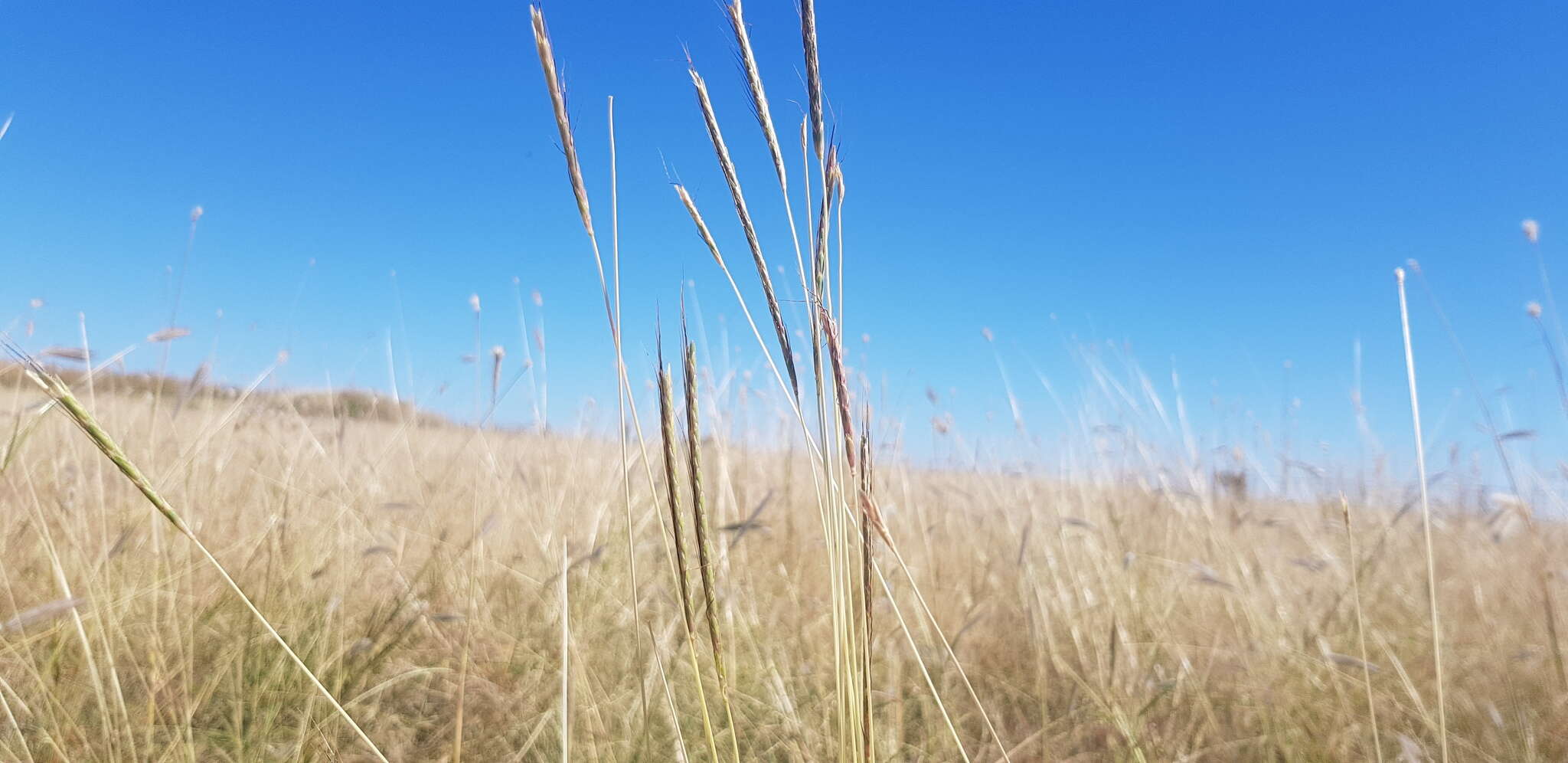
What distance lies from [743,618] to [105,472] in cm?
231

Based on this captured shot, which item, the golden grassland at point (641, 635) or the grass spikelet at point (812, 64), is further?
the golden grassland at point (641, 635)

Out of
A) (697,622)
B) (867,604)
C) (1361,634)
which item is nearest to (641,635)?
(697,622)

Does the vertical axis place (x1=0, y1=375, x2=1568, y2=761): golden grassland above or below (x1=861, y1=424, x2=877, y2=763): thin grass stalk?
below

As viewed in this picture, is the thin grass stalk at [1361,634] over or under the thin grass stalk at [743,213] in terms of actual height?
under

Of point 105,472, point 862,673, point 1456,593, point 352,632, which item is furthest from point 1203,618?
point 105,472

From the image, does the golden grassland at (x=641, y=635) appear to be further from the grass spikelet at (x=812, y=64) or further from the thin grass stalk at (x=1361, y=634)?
the grass spikelet at (x=812, y=64)

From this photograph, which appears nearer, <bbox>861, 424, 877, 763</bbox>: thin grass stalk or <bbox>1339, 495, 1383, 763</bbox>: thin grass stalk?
<bbox>861, 424, 877, 763</bbox>: thin grass stalk

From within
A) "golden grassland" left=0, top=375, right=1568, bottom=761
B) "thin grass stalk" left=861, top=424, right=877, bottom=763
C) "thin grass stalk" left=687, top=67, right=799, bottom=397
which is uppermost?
"thin grass stalk" left=687, top=67, right=799, bottom=397

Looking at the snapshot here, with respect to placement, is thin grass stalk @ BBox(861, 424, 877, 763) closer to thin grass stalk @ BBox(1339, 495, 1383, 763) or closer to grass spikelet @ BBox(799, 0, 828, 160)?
grass spikelet @ BBox(799, 0, 828, 160)

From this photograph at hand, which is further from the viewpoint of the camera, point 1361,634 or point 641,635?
point 641,635

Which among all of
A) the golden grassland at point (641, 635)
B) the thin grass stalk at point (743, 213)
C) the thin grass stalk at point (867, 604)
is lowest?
the golden grassland at point (641, 635)

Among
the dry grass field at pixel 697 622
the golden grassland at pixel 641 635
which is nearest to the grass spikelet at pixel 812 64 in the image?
the dry grass field at pixel 697 622

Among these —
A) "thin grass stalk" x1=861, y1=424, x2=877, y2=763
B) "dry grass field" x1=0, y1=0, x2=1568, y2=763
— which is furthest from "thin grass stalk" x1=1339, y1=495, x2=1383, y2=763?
"thin grass stalk" x1=861, y1=424, x2=877, y2=763

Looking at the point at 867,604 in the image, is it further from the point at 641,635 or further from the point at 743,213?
the point at 641,635
